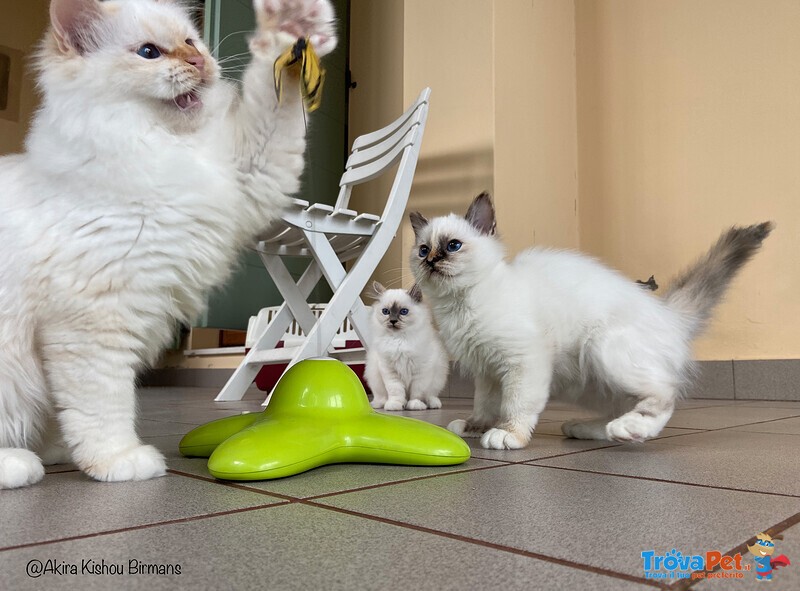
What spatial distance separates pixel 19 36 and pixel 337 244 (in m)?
4.40

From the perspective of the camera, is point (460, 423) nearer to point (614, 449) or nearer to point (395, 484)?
point (614, 449)

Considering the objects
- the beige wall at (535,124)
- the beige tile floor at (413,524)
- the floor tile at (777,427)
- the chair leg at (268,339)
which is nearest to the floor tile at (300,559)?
the beige tile floor at (413,524)

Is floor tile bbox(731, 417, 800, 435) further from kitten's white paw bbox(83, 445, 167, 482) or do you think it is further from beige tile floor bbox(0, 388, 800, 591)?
kitten's white paw bbox(83, 445, 167, 482)

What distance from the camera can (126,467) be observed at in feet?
2.90

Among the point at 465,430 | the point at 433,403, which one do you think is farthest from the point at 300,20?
the point at 433,403

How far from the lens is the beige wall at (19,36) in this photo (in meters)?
4.82

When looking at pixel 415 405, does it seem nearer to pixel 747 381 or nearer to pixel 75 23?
pixel 747 381

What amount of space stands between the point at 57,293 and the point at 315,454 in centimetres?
44

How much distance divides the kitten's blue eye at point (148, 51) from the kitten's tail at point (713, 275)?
1202 millimetres

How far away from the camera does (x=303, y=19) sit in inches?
35.5

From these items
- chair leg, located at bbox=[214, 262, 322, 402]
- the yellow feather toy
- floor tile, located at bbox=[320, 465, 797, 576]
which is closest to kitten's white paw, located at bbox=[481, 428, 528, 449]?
floor tile, located at bbox=[320, 465, 797, 576]

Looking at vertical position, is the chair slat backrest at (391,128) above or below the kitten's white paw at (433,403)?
above

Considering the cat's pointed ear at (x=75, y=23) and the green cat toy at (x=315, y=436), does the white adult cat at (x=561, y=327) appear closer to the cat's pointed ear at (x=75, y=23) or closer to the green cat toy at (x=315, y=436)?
the green cat toy at (x=315, y=436)

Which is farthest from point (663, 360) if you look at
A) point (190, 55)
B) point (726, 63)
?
point (726, 63)
